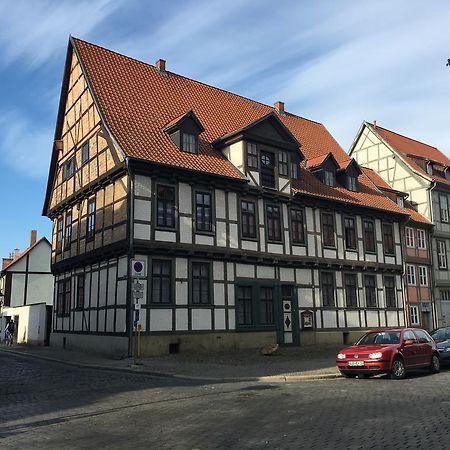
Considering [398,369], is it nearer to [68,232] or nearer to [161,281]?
[161,281]

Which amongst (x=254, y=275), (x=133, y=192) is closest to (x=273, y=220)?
(x=254, y=275)

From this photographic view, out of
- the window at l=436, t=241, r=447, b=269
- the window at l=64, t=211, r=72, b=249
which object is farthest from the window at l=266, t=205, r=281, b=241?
the window at l=436, t=241, r=447, b=269

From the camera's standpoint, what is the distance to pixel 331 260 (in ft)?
91.6

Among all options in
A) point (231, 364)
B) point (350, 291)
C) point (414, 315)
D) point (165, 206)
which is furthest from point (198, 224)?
point (414, 315)

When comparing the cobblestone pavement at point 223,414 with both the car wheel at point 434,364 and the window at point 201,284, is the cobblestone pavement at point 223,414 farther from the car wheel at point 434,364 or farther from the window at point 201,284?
the window at point 201,284

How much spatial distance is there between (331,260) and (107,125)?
13551 millimetres

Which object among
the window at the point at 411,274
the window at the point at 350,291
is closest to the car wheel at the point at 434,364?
the window at the point at 350,291

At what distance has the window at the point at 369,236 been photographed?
30.3m

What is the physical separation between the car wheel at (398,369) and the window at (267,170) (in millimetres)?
12521

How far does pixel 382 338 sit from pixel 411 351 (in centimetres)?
90

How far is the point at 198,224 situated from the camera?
2281cm

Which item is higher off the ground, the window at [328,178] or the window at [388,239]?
the window at [328,178]

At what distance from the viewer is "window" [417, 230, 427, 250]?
3506cm

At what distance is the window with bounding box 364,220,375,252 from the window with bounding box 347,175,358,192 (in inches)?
82.1
